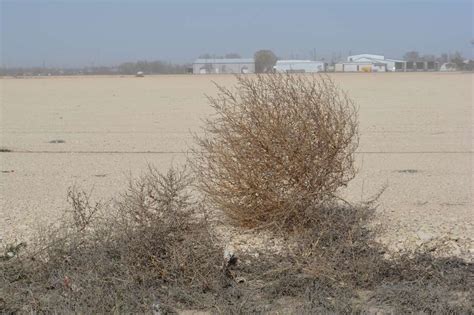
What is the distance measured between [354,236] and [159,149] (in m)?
10.8

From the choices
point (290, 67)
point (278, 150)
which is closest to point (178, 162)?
point (290, 67)

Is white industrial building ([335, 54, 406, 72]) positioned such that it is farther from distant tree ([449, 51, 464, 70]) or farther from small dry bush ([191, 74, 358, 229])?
small dry bush ([191, 74, 358, 229])

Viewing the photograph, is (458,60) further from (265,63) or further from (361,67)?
(265,63)

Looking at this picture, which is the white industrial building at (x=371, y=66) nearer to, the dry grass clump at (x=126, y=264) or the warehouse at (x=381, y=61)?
the warehouse at (x=381, y=61)

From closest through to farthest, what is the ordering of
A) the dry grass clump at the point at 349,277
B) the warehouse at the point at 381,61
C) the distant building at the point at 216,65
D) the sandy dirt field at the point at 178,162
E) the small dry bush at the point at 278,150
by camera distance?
the dry grass clump at the point at 349,277 < the small dry bush at the point at 278,150 < the sandy dirt field at the point at 178,162 < the distant building at the point at 216,65 < the warehouse at the point at 381,61

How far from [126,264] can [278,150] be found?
6.52 ft

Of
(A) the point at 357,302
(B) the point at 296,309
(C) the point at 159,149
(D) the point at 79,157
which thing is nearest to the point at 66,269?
(B) the point at 296,309

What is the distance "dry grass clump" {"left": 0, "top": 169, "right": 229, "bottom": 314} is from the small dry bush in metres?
0.69

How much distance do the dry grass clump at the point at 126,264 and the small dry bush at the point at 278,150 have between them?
0.69 metres

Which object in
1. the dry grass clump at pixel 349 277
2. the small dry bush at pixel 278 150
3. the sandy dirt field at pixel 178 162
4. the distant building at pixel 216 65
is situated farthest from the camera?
the distant building at pixel 216 65

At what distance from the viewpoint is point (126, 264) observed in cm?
646

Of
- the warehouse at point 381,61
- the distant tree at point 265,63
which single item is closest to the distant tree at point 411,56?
the warehouse at point 381,61

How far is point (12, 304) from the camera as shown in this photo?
6.04 metres

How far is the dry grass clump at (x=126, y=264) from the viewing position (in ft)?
19.9
